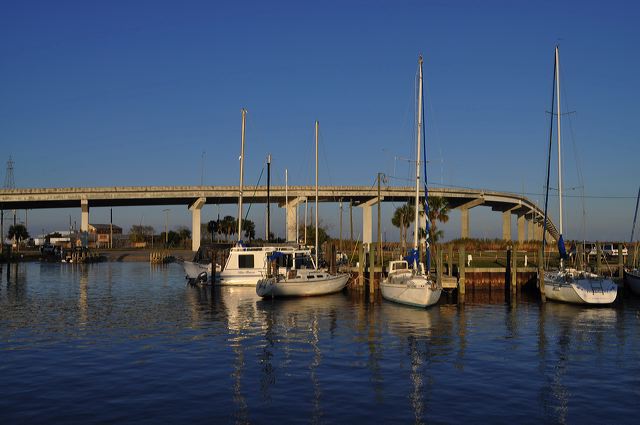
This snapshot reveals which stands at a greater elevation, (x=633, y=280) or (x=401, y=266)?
(x=401, y=266)

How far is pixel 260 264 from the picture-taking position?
4894 centimetres

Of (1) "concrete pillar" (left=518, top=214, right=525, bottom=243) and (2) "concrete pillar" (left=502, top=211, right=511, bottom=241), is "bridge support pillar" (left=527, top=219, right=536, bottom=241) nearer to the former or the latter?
(1) "concrete pillar" (left=518, top=214, right=525, bottom=243)

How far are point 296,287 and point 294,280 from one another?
48 centimetres

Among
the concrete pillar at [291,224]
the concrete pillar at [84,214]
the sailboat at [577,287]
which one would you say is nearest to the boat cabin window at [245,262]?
the sailboat at [577,287]

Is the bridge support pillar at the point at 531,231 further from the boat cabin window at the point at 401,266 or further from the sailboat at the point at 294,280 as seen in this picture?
the sailboat at the point at 294,280

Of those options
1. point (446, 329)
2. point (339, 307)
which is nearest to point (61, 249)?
point (339, 307)

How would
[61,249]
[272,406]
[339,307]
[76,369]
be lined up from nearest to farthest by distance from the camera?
[272,406], [76,369], [339,307], [61,249]

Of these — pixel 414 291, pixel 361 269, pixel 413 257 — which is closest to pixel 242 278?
pixel 361 269

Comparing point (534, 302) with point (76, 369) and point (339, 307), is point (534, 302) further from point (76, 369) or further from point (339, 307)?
point (76, 369)

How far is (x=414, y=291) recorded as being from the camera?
36156 mm

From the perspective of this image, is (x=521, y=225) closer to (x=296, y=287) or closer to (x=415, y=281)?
(x=296, y=287)

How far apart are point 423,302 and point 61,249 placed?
82126 millimetres

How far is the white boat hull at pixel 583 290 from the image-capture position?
3756cm

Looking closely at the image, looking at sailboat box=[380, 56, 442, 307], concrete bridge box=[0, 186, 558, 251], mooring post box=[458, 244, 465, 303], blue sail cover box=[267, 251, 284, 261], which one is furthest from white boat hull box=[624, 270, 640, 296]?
concrete bridge box=[0, 186, 558, 251]
